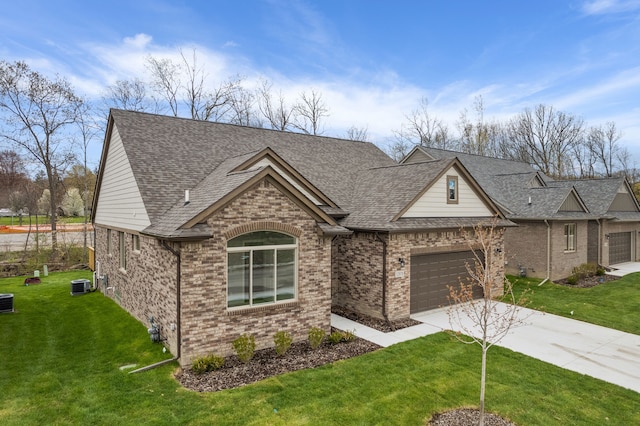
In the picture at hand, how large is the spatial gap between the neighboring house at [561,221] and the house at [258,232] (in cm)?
516

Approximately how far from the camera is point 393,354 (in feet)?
30.5

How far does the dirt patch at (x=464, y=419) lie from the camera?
6273mm

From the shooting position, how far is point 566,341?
10422mm

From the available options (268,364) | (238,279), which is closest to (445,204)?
(238,279)

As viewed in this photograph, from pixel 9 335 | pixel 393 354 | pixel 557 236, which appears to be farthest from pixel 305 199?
pixel 557 236

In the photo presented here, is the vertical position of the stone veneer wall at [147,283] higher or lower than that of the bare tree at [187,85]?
lower

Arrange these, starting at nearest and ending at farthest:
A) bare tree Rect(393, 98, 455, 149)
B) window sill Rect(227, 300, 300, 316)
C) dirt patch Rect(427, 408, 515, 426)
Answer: dirt patch Rect(427, 408, 515, 426), window sill Rect(227, 300, 300, 316), bare tree Rect(393, 98, 455, 149)

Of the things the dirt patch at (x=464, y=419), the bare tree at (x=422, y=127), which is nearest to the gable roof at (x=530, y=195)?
the dirt patch at (x=464, y=419)

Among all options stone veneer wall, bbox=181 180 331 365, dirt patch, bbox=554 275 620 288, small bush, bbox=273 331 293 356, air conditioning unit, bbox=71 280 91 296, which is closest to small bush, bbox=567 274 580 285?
dirt patch, bbox=554 275 620 288

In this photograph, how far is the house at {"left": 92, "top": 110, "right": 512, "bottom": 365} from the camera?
880 cm

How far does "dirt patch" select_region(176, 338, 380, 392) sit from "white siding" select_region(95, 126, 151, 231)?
4.69 m

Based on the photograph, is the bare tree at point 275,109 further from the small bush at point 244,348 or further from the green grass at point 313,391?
the small bush at point 244,348

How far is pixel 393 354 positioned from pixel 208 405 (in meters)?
4.74

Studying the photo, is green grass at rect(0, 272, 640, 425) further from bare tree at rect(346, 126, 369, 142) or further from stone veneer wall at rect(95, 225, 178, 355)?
bare tree at rect(346, 126, 369, 142)
